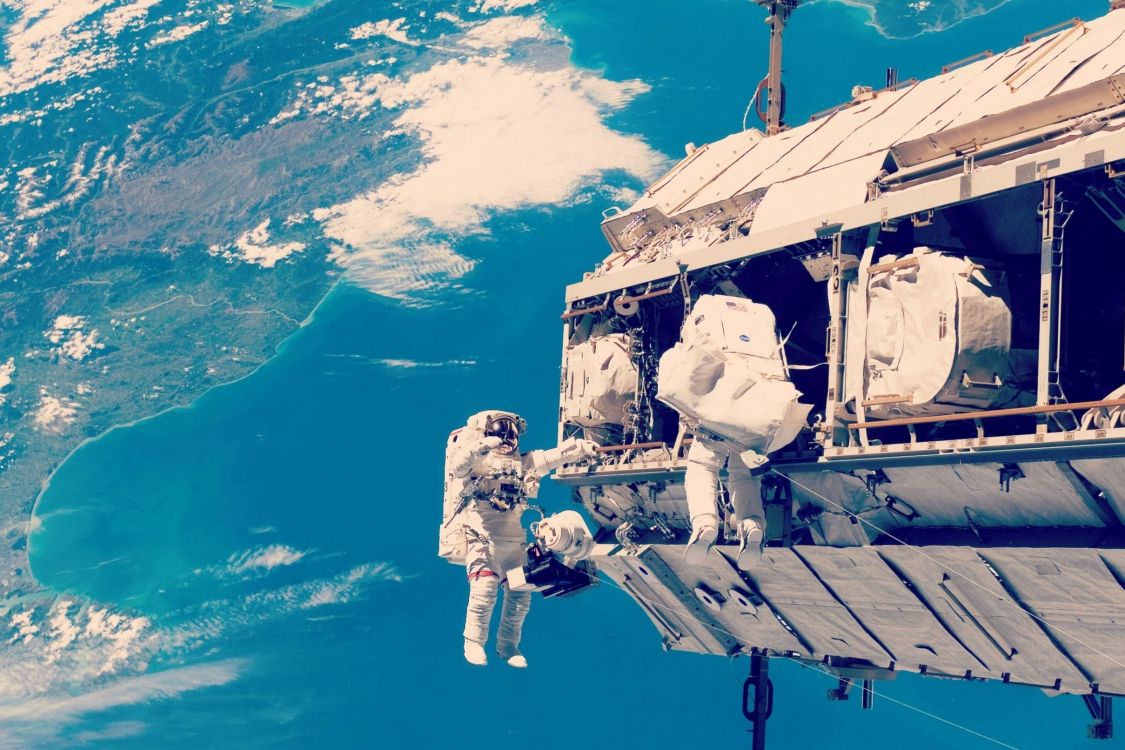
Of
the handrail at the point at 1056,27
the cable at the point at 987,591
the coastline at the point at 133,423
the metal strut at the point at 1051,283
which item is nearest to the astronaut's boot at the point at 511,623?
the cable at the point at 987,591

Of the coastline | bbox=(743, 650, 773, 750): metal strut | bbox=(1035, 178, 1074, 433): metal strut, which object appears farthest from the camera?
the coastline

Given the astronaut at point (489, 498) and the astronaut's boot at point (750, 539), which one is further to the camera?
the astronaut at point (489, 498)

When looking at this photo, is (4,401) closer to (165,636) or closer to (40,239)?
(40,239)

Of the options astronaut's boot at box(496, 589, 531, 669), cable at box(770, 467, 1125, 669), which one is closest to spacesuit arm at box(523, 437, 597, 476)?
astronaut's boot at box(496, 589, 531, 669)

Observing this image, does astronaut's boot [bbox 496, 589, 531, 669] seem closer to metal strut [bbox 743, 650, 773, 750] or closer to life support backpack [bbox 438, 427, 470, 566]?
life support backpack [bbox 438, 427, 470, 566]

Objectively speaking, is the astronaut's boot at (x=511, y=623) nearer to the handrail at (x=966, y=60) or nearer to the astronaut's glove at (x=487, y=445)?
the astronaut's glove at (x=487, y=445)
